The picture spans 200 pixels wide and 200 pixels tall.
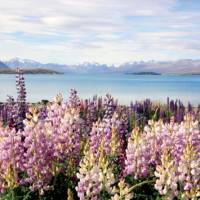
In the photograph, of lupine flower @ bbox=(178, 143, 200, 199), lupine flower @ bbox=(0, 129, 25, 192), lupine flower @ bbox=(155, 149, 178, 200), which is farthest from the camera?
lupine flower @ bbox=(0, 129, 25, 192)

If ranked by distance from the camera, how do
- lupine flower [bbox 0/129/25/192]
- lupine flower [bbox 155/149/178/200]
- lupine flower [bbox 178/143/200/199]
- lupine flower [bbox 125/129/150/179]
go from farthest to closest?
lupine flower [bbox 125/129/150/179] < lupine flower [bbox 0/129/25/192] < lupine flower [bbox 178/143/200/199] < lupine flower [bbox 155/149/178/200]

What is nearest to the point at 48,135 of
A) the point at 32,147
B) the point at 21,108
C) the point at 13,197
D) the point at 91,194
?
the point at 32,147

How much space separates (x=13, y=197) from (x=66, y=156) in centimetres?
104

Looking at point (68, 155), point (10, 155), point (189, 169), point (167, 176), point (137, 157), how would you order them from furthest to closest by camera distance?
point (68, 155), point (137, 157), point (10, 155), point (189, 169), point (167, 176)

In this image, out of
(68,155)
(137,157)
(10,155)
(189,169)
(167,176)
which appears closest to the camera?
(167,176)

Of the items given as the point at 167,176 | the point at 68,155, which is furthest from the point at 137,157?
the point at 167,176

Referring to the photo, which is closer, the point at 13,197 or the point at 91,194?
the point at 91,194

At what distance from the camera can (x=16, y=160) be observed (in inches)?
318

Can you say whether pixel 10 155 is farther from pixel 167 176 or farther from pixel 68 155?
pixel 167 176

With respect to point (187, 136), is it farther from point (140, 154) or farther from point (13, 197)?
point (13, 197)

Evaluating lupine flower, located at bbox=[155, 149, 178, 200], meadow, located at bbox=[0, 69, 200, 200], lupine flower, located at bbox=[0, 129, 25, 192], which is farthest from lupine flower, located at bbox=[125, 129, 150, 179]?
lupine flower, located at bbox=[0, 129, 25, 192]

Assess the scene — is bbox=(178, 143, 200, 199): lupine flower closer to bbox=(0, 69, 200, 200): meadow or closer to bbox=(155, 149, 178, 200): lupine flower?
bbox=(0, 69, 200, 200): meadow

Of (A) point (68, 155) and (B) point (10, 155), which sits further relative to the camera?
(A) point (68, 155)

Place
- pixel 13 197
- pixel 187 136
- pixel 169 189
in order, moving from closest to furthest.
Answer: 1. pixel 169 189
2. pixel 13 197
3. pixel 187 136
